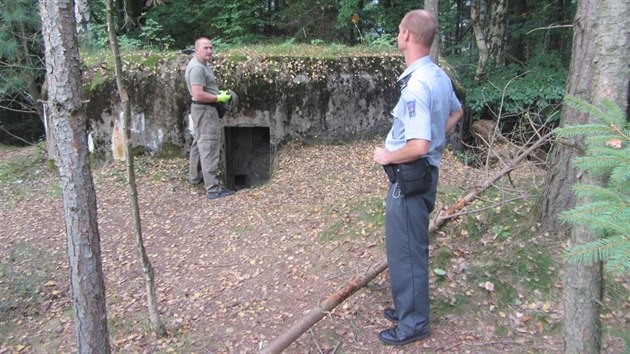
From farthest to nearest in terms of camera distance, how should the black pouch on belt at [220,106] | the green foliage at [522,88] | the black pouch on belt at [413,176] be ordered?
the green foliage at [522,88]
the black pouch on belt at [220,106]
the black pouch on belt at [413,176]

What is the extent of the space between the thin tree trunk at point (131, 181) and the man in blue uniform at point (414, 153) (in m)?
1.69

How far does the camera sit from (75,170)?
251 cm

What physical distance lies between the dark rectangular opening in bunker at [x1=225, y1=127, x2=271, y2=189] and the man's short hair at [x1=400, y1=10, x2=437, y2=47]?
5.19 m

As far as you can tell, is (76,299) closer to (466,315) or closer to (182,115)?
(466,315)

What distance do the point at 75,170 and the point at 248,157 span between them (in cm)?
517

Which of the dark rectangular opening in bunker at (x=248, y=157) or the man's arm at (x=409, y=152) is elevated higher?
the man's arm at (x=409, y=152)

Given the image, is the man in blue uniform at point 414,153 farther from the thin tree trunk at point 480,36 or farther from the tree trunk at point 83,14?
the thin tree trunk at point 480,36

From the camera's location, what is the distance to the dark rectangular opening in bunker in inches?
297

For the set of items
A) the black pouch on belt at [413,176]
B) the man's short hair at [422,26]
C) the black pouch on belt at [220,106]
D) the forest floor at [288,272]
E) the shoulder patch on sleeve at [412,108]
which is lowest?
the forest floor at [288,272]

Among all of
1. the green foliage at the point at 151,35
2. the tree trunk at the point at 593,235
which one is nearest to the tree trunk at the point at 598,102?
the tree trunk at the point at 593,235

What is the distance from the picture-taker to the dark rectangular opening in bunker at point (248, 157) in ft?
24.8

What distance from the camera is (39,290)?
13.6ft

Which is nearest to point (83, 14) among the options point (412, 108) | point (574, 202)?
point (412, 108)

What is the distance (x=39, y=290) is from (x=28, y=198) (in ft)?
10.1
